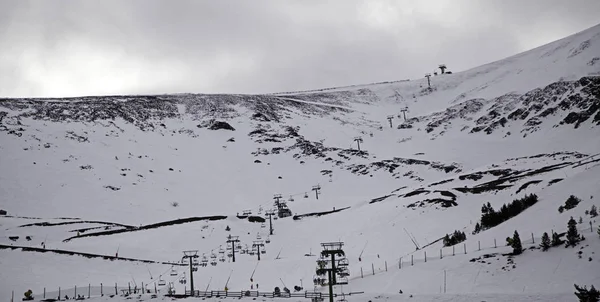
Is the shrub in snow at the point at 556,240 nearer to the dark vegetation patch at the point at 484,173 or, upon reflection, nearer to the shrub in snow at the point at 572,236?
the shrub in snow at the point at 572,236

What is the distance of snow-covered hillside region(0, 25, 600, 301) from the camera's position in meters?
37.3

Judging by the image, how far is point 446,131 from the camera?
132m

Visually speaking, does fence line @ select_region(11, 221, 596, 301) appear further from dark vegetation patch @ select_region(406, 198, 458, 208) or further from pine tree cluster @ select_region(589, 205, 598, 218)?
dark vegetation patch @ select_region(406, 198, 458, 208)

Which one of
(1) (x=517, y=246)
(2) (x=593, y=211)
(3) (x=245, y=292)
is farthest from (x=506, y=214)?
(3) (x=245, y=292)

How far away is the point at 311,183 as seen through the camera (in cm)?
10325

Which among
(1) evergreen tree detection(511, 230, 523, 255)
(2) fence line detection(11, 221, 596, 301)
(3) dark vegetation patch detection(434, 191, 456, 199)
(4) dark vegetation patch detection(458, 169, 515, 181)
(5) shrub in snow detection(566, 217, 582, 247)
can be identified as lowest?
(2) fence line detection(11, 221, 596, 301)

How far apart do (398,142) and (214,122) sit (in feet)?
190

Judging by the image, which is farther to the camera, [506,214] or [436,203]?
[436,203]

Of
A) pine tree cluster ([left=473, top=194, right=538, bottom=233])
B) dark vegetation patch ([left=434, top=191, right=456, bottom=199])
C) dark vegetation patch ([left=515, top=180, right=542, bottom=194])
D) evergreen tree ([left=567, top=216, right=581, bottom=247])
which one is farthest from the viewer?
dark vegetation patch ([left=434, top=191, right=456, bottom=199])

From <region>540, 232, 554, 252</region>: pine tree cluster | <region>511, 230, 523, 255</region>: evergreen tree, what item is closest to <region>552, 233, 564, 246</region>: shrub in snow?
<region>540, 232, 554, 252</region>: pine tree cluster

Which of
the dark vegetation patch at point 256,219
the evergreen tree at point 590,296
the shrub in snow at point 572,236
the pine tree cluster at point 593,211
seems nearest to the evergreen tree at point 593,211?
the pine tree cluster at point 593,211

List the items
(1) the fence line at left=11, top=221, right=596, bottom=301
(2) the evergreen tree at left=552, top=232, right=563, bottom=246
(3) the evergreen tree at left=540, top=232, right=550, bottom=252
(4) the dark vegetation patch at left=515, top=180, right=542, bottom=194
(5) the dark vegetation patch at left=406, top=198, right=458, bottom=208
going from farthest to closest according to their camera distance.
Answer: (5) the dark vegetation patch at left=406, top=198, right=458, bottom=208 < (4) the dark vegetation patch at left=515, top=180, right=542, bottom=194 < (1) the fence line at left=11, top=221, right=596, bottom=301 < (3) the evergreen tree at left=540, top=232, right=550, bottom=252 < (2) the evergreen tree at left=552, top=232, right=563, bottom=246

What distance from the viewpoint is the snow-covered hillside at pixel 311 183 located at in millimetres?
37281

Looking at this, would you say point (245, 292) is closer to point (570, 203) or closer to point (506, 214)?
point (506, 214)
